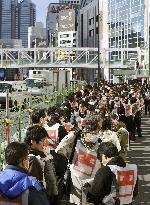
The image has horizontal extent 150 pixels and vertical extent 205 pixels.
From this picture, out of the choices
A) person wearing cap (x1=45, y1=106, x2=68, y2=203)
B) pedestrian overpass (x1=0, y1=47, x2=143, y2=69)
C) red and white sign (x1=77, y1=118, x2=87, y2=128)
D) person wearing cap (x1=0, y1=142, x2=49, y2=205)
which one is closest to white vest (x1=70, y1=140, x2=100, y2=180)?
person wearing cap (x1=45, y1=106, x2=68, y2=203)

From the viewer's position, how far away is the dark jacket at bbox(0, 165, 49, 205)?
168 inches

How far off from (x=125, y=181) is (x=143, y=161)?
8301mm

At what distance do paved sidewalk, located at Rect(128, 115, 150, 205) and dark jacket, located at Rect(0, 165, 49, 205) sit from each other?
5.09 meters

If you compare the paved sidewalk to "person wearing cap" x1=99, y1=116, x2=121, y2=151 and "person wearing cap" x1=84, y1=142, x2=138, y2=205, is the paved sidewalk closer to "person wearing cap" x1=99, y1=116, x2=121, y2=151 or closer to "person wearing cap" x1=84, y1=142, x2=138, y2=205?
"person wearing cap" x1=99, y1=116, x2=121, y2=151

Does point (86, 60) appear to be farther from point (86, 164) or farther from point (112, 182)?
point (112, 182)

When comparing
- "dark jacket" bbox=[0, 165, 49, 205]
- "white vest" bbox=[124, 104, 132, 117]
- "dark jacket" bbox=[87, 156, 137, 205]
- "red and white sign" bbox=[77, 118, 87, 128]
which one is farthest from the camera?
"white vest" bbox=[124, 104, 132, 117]

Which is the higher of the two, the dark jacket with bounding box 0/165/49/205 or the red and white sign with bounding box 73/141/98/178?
the dark jacket with bounding box 0/165/49/205

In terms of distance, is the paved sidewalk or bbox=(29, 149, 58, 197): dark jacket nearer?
bbox=(29, 149, 58, 197): dark jacket

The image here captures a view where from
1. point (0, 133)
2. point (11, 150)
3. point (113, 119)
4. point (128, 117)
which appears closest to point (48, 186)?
point (11, 150)

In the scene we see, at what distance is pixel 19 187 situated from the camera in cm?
427

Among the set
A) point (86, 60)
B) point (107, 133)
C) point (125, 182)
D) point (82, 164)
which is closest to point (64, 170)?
point (82, 164)

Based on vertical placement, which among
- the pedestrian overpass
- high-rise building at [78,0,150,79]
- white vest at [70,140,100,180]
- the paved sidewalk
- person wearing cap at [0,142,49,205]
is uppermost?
high-rise building at [78,0,150,79]

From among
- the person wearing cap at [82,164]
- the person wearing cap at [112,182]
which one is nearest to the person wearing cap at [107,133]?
the person wearing cap at [82,164]

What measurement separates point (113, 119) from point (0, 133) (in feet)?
7.54
